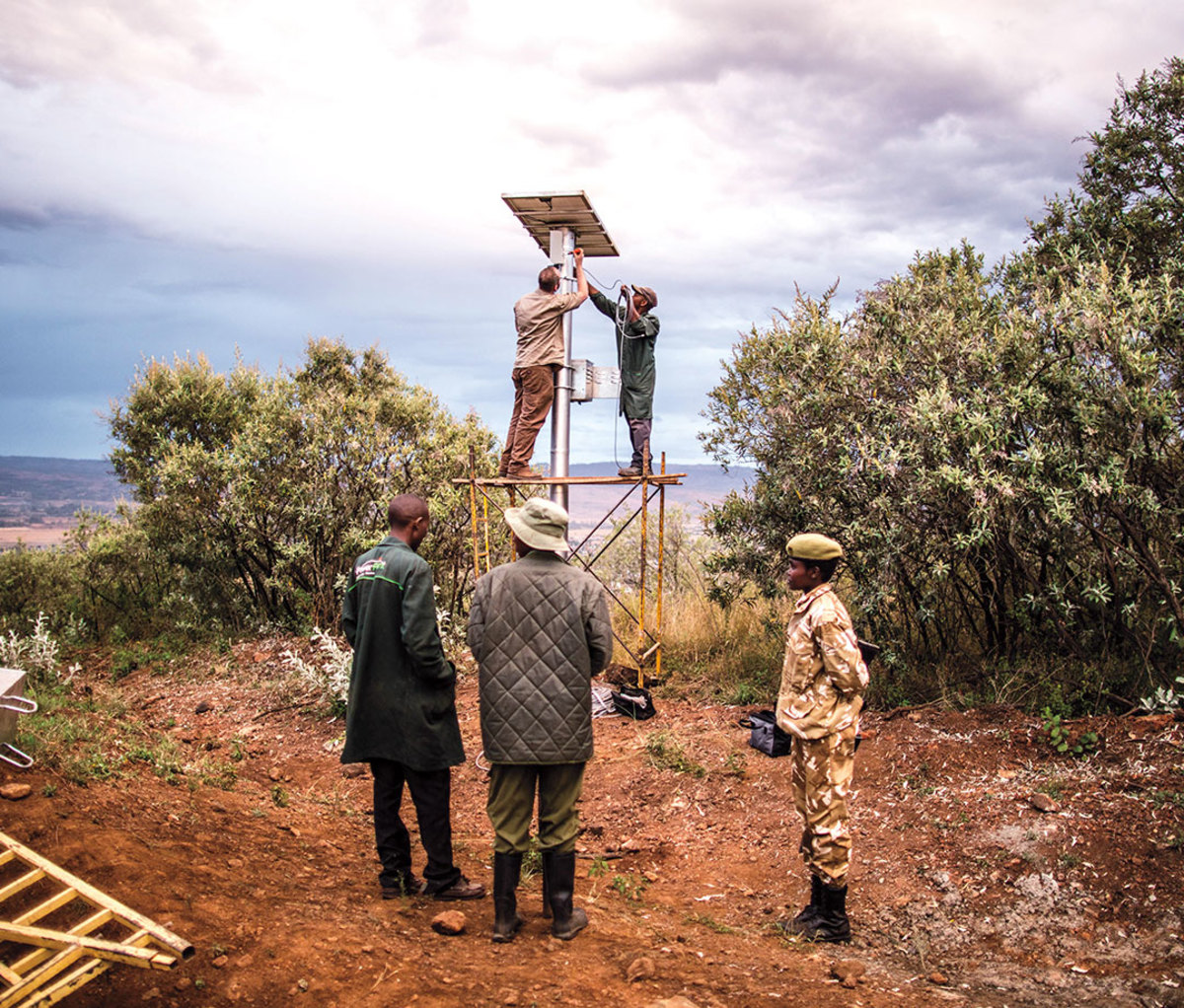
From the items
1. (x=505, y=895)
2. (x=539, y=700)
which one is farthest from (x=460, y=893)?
(x=539, y=700)

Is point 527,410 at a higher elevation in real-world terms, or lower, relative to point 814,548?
higher

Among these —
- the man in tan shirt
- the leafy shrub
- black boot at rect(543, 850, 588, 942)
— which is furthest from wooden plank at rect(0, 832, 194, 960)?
the leafy shrub

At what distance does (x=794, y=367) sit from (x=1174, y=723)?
397 cm

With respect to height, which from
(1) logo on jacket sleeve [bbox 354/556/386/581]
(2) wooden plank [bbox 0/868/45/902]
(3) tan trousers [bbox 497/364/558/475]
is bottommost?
(2) wooden plank [bbox 0/868/45/902]

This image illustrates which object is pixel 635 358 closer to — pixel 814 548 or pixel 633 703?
pixel 633 703

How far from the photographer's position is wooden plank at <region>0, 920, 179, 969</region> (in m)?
2.75

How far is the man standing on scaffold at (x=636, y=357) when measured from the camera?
866 centimetres

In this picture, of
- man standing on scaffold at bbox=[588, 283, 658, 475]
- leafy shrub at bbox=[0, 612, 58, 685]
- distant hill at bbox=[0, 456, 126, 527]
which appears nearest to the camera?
man standing on scaffold at bbox=[588, 283, 658, 475]

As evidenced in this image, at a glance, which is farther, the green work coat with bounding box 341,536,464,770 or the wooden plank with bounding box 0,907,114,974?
the green work coat with bounding box 341,536,464,770

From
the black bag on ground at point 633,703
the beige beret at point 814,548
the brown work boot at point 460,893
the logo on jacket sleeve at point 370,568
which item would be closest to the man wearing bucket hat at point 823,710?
the beige beret at point 814,548

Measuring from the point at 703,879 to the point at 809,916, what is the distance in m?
1.11

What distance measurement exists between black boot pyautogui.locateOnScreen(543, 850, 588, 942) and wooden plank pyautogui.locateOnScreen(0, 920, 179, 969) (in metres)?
1.63

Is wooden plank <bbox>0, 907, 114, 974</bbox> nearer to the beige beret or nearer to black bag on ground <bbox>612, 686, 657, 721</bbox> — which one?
the beige beret

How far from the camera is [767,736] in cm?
712
